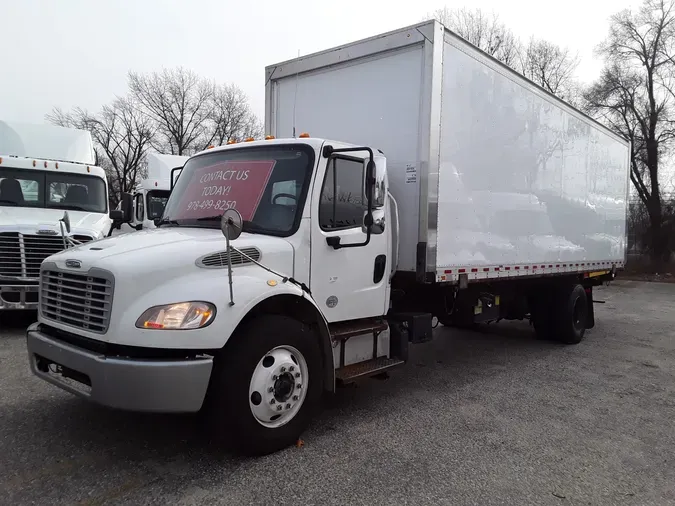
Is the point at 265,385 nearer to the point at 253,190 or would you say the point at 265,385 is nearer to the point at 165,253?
the point at 165,253

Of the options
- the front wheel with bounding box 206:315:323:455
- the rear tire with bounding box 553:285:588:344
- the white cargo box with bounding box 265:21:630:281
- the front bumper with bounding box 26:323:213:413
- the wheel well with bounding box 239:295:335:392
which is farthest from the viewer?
the rear tire with bounding box 553:285:588:344

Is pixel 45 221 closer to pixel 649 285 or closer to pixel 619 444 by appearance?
pixel 619 444

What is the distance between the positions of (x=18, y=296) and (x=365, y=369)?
5.97 meters

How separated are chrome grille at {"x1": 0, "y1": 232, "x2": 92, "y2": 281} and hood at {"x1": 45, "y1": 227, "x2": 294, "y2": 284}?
456cm

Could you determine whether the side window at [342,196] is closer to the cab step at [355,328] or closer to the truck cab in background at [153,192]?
the cab step at [355,328]

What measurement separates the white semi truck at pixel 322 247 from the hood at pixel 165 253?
15 mm

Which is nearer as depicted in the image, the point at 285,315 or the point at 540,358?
the point at 285,315

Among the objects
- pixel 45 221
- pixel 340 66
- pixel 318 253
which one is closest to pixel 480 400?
pixel 318 253

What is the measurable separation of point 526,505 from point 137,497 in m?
2.43

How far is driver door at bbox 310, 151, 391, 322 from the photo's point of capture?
14.3 ft

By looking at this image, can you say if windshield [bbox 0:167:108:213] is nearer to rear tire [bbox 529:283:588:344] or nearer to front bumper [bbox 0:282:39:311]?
front bumper [bbox 0:282:39:311]

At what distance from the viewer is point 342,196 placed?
178 inches

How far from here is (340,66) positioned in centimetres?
594

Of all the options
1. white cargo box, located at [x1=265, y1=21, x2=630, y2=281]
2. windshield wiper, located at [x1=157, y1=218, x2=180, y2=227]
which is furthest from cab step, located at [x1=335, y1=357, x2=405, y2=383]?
windshield wiper, located at [x1=157, y1=218, x2=180, y2=227]
